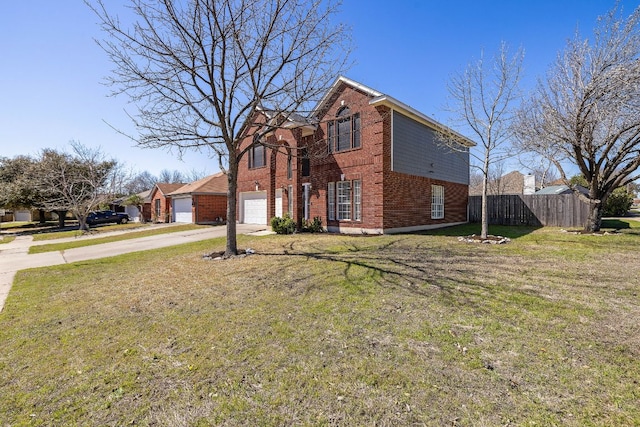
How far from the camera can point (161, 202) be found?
98.0 feet

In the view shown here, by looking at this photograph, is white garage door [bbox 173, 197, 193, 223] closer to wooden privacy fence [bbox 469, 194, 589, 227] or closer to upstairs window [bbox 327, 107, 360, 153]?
upstairs window [bbox 327, 107, 360, 153]

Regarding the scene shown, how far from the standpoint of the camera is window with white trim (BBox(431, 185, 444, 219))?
16719 mm

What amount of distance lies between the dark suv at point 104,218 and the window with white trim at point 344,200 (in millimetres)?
27746

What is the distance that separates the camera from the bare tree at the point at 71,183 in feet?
74.3

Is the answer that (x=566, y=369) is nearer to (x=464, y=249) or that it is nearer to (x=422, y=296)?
(x=422, y=296)

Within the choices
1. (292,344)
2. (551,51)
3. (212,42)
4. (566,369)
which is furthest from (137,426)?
(551,51)

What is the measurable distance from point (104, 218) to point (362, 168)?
100 ft

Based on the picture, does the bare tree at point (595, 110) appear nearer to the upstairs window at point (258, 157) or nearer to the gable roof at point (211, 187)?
the upstairs window at point (258, 157)

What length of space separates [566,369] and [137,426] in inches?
158

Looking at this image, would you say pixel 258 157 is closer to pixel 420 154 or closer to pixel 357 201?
pixel 357 201

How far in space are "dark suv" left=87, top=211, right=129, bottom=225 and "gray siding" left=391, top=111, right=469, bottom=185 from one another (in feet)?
102

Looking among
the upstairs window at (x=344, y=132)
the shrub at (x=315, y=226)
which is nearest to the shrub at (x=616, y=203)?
the upstairs window at (x=344, y=132)

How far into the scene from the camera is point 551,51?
1159cm

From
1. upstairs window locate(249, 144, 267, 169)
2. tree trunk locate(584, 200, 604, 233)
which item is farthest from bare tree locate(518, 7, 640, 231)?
upstairs window locate(249, 144, 267, 169)
